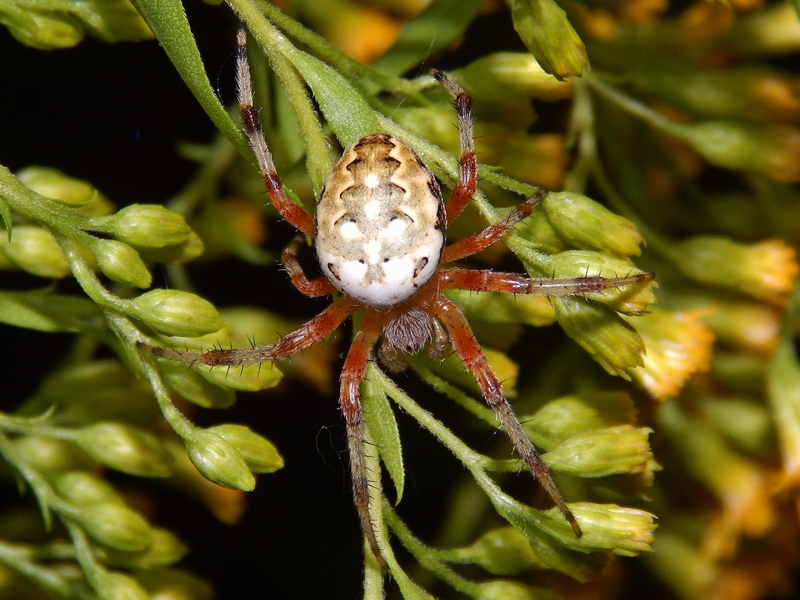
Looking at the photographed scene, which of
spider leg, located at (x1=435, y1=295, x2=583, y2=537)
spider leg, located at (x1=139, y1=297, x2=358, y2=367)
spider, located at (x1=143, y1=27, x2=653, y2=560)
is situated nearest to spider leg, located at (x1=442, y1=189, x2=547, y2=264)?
spider, located at (x1=143, y1=27, x2=653, y2=560)

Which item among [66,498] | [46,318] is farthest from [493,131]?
[66,498]

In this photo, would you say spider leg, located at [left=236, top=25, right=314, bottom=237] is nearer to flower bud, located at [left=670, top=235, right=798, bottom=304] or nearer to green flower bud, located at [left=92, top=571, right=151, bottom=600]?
green flower bud, located at [left=92, top=571, right=151, bottom=600]

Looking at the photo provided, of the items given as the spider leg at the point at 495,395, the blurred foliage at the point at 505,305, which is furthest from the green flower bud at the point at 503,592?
the spider leg at the point at 495,395

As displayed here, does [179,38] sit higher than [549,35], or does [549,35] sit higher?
[179,38]

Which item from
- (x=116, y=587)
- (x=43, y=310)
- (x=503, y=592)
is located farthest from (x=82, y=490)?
(x=503, y=592)

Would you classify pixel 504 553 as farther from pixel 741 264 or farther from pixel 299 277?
pixel 741 264

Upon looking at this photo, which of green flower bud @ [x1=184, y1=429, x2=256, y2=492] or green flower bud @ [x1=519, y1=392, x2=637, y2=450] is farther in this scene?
green flower bud @ [x1=519, y1=392, x2=637, y2=450]

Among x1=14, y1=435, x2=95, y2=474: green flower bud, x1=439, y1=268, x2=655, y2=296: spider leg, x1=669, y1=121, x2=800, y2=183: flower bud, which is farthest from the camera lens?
x1=669, y1=121, x2=800, y2=183: flower bud
